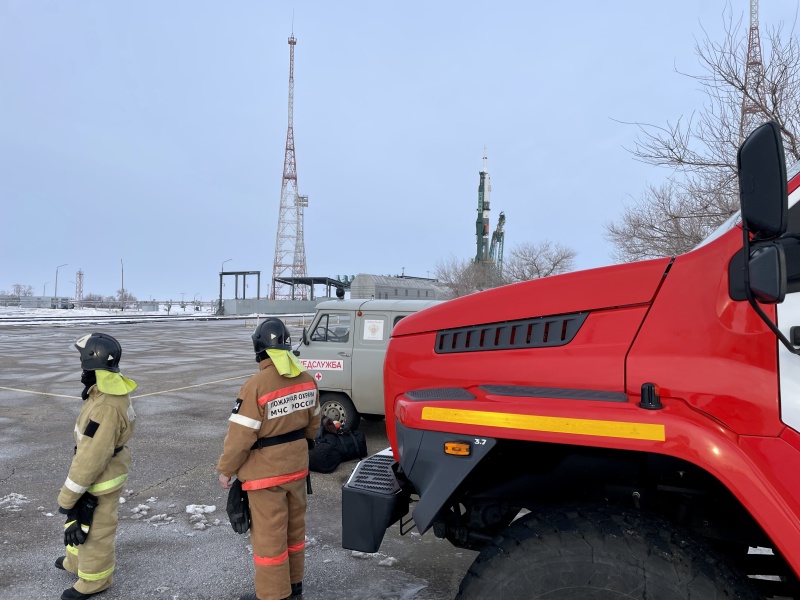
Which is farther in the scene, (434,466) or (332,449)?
(332,449)

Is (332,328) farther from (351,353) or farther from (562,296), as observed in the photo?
(562,296)

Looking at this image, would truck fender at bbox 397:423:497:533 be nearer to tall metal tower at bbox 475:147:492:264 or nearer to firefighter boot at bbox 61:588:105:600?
firefighter boot at bbox 61:588:105:600

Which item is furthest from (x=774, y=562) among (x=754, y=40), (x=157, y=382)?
(x=157, y=382)

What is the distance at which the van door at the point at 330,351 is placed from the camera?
7.67 m

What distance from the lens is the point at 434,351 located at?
2400 millimetres

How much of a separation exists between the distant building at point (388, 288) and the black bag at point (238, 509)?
44.8m

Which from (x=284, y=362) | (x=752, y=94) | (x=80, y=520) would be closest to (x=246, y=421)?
(x=284, y=362)

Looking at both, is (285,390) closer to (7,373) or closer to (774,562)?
(774,562)

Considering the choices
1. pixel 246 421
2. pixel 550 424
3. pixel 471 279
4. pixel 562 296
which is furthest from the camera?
pixel 471 279

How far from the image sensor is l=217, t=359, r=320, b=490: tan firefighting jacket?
3.17 meters

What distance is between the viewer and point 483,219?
68.4 m

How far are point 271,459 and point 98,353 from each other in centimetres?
134

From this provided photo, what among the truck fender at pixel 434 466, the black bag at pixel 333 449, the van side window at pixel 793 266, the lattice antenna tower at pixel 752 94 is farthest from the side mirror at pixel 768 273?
the lattice antenna tower at pixel 752 94

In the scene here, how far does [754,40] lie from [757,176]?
9491 mm
